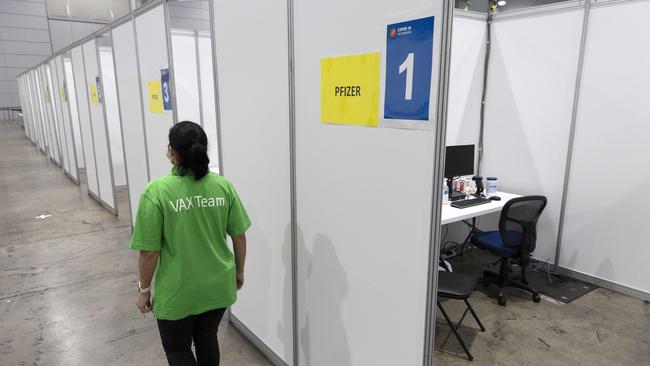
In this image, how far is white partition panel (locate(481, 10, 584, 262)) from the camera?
351 cm

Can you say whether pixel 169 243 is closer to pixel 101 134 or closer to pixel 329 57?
pixel 329 57

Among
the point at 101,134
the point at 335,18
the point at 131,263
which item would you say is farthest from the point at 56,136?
the point at 335,18

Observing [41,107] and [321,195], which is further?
[41,107]

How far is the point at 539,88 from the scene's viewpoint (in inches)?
145

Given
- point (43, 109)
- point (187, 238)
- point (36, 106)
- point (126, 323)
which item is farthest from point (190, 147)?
point (36, 106)

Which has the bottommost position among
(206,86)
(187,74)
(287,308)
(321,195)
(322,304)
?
(287,308)

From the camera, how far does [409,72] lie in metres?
1.30

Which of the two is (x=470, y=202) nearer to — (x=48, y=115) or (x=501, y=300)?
(x=501, y=300)

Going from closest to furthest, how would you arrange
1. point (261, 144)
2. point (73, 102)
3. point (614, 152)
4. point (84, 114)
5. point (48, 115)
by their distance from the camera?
1. point (261, 144)
2. point (614, 152)
3. point (84, 114)
4. point (73, 102)
5. point (48, 115)

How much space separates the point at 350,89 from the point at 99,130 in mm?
5011

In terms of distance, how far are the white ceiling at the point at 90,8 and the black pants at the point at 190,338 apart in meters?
12.3

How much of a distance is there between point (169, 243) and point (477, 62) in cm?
345

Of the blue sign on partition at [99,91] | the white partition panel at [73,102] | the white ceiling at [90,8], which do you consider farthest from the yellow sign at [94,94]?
the white ceiling at [90,8]

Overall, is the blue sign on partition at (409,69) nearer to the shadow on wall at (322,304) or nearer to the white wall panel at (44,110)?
the shadow on wall at (322,304)
